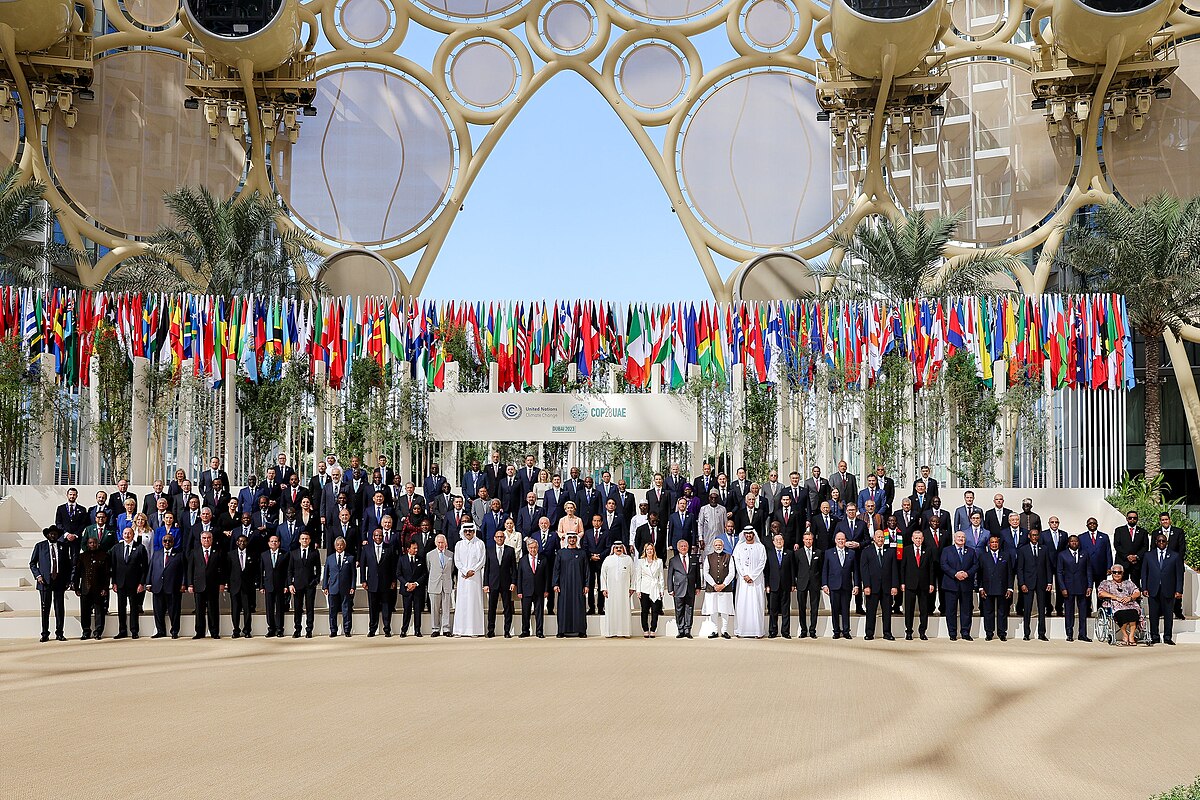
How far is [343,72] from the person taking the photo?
2903 centimetres

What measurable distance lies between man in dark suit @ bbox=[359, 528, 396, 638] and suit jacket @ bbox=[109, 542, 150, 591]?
244 centimetres

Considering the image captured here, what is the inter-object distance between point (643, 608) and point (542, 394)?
6.85 m

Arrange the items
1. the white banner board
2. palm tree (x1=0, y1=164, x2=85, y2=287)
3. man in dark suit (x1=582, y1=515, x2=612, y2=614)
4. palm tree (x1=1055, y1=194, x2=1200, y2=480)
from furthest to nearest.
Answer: palm tree (x1=0, y1=164, x2=85, y2=287)
palm tree (x1=1055, y1=194, x2=1200, y2=480)
the white banner board
man in dark suit (x1=582, y1=515, x2=612, y2=614)

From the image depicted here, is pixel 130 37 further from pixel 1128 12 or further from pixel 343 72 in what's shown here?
pixel 1128 12

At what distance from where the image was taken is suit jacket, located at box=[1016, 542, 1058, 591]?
14.0 metres

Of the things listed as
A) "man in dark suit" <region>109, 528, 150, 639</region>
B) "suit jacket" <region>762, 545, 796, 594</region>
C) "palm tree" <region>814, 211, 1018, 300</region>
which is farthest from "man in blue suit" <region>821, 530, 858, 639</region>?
"palm tree" <region>814, 211, 1018, 300</region>

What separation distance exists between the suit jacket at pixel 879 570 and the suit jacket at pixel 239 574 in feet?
22.5

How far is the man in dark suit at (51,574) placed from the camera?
529 inches

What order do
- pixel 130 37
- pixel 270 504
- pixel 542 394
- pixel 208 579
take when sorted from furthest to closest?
pixel 130 37 → pixel 542 394 → pixel 270 504 → pixel 208 579

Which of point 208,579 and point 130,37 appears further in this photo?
point 130,37

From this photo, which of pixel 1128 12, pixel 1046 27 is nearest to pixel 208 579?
pixel 1128 12

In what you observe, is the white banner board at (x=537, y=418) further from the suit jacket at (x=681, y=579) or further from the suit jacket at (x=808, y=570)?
the suit jacket at (x=808, y=570)

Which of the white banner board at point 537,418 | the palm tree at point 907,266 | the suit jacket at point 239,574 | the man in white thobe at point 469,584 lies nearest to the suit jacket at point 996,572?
the man in white thobe at point 469,584

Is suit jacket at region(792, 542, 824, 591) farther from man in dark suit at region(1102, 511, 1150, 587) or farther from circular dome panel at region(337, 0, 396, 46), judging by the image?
circular dome panel at region(337, 0, 396, 46)
